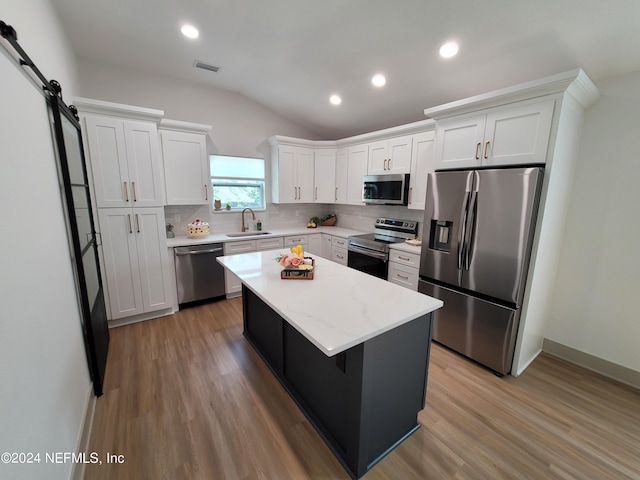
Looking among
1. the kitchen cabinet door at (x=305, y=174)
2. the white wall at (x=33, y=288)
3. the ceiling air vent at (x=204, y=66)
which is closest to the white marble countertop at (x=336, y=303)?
the white wall at (x=33, y=288)

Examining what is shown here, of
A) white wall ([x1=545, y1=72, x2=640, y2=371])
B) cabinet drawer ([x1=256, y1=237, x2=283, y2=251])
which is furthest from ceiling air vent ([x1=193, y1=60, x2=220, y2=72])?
white wall ([x1=545, y1=72, x2=640, y2=371])

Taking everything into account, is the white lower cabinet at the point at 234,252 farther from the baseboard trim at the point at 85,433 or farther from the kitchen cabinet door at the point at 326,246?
the baseboard trim at the point at 85,433

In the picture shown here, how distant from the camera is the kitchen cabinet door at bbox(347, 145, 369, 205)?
3844mm

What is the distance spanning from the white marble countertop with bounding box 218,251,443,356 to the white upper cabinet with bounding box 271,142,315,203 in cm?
227

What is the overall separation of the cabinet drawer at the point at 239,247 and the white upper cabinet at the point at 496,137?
256cm

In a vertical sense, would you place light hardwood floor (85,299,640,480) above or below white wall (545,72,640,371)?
below

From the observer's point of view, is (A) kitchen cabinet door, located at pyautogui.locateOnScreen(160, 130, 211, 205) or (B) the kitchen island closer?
(B) the kitchen island

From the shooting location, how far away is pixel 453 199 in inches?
92.6

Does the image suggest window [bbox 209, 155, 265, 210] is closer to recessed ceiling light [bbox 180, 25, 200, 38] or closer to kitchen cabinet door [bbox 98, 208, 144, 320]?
kitchen cabinet door [bbox 98, 208, 144, 320]

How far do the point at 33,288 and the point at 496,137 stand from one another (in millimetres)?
3045

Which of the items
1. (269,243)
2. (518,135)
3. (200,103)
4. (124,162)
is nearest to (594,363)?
(518,135)

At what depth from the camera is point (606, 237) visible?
2.23 m

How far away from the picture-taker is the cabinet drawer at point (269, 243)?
380 cm

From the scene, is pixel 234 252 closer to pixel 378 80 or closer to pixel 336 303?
pixel 336 303
